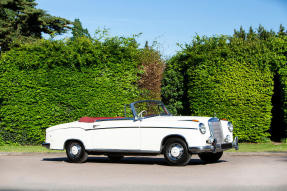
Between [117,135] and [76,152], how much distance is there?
57.7 inches

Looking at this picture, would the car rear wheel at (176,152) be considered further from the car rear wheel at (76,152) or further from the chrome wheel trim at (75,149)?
the chrome wheel trim at (75,149)

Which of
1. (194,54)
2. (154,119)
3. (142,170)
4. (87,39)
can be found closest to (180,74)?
(194,54)

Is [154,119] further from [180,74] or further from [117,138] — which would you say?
[180,74]

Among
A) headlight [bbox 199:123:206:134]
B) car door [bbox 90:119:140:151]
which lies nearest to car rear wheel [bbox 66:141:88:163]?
car door [bbox 90:119:140:151]

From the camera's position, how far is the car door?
1086 centimetres

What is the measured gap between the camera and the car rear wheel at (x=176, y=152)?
10203 mm

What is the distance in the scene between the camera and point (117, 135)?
36.2 feet

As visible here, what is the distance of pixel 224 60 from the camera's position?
57.0ft

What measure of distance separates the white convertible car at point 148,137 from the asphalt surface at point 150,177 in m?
0.49

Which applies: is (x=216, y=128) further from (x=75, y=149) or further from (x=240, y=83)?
(x=240, y=83)

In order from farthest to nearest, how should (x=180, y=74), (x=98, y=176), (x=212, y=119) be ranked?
(x=180, y=74)
(x=212, y=119)
(x=98, y=176)

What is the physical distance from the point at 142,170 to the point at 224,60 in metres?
9.17

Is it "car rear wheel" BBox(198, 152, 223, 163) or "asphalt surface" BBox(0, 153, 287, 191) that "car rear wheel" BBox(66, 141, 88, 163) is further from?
"car rear wheel" BBox(198, 152, 223, 163)

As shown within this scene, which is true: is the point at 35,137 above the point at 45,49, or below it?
below
